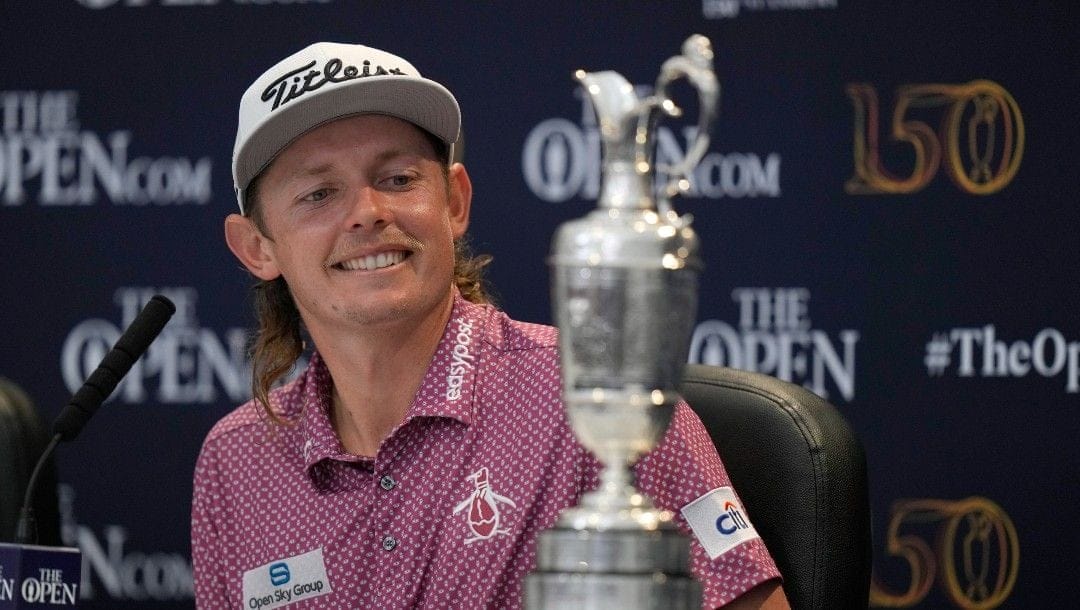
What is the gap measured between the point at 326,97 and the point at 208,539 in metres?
0.65

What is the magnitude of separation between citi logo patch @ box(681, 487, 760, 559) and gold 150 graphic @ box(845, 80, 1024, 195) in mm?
1470

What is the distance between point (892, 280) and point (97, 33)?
1681 mm

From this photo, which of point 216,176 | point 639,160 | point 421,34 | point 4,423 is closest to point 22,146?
point 216,176

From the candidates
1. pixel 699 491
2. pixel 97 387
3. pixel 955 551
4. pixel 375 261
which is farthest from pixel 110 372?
pixel 955 551

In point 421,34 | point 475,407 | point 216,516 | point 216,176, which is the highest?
point 421,34

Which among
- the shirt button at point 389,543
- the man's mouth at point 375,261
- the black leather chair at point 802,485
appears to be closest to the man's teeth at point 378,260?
the man's mouth at point 375,261

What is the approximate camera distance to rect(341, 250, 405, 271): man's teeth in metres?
2.16

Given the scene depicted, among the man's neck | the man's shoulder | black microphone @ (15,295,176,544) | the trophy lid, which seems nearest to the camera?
the trophy lid

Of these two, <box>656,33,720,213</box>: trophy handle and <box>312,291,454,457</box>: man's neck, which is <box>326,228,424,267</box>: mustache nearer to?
<box>312,291,454,457</box>: man's neck

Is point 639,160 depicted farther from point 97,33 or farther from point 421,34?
point 97,33

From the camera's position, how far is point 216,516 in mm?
2381

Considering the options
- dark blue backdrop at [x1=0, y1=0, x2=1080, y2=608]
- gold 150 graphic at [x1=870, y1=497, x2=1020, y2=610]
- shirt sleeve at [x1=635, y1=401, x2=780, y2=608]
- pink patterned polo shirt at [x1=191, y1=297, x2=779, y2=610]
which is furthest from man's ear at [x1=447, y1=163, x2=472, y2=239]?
gold 150 graphic at [x1=870, y1=497, x2=1020, y2=610]

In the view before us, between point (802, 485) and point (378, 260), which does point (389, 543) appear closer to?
point (378, 260)

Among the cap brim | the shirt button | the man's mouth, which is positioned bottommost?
the shirt button
